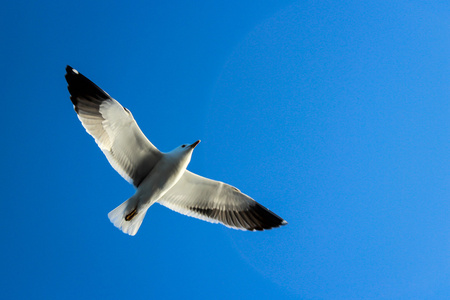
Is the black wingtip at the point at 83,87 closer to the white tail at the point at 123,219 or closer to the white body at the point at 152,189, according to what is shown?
the white body at the point at 152,189

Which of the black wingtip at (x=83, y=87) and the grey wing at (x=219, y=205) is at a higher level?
the grey wing at (x=219, y=205)

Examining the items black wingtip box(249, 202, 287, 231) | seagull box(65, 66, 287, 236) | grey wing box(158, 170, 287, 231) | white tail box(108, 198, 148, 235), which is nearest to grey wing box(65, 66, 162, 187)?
seagull box(65, 66, 287, 236)

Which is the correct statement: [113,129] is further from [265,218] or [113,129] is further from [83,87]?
[265,218]

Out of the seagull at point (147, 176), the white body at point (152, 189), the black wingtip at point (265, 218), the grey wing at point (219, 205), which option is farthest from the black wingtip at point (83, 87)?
the black wingtip at point (265, 218)

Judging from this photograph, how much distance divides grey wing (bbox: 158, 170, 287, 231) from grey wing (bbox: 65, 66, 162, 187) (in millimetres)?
581

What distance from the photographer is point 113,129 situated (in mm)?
5258

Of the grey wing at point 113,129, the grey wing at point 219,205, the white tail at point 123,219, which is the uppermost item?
the grey wing at point 219,205

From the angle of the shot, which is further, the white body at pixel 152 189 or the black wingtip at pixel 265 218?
the black wingtip at pixel 265 218

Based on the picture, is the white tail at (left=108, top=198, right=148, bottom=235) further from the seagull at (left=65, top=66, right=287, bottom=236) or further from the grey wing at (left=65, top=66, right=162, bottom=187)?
the grey wing at (left=65, top=66, right=162, bottom=187)

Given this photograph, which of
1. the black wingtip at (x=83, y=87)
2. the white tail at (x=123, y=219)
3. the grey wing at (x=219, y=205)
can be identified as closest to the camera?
the black wingtip at (x=83, y=87)

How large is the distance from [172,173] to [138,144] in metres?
0.60

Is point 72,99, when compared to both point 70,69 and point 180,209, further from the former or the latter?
point 180,209

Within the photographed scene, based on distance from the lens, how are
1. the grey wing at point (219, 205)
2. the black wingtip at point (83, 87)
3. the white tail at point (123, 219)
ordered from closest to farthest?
the black wingtip at point (83, 87) < the white tail at point (123, 219) < the grey wing at point (219, 205)

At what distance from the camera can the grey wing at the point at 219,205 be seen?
5816 millimetres
